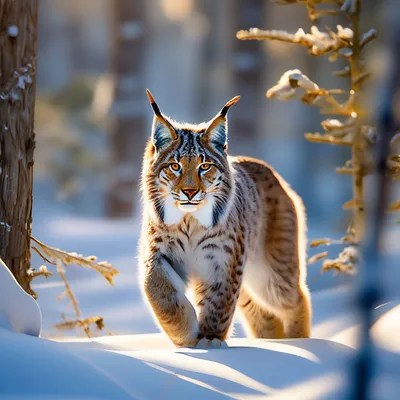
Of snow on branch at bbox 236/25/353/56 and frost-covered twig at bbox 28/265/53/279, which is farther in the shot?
snow on branch at bbox 236/25/353/56

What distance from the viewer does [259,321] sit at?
16.3ft

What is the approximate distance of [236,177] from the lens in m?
4.39

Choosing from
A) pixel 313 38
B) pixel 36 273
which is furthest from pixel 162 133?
pixel 313 38

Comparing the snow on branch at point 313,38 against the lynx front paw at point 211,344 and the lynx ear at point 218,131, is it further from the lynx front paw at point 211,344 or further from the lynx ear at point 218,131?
the lynx front paw at point 211,344

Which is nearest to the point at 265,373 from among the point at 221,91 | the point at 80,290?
the point at 80,290

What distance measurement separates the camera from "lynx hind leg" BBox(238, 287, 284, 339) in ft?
16.3

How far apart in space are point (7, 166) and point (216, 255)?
4.26 feet

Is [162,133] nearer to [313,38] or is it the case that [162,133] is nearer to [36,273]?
[36,273]

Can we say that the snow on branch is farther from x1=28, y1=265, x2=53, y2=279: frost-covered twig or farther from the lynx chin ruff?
x1=28, y1=265, x2=53, y2=279: frost-covered twig

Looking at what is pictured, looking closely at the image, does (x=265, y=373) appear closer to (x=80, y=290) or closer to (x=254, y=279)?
(x=254, y=279)

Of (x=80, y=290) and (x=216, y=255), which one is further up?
(x=216, y=255)

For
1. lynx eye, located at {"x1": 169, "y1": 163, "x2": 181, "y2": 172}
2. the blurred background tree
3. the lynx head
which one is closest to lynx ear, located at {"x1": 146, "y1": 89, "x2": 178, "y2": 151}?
the lynx head

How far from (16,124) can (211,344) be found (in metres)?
1.68

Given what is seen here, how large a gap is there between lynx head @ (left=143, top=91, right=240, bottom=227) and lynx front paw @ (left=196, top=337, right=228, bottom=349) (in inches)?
25.0
